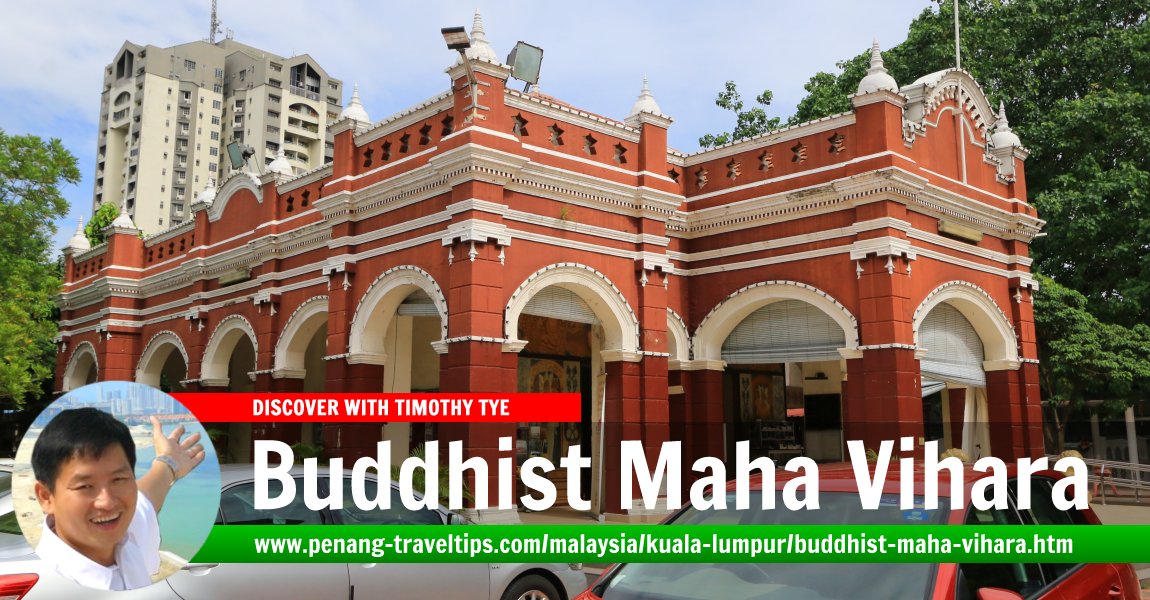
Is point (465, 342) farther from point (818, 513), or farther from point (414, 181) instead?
point (818, 513)

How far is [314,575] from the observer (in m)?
5.44

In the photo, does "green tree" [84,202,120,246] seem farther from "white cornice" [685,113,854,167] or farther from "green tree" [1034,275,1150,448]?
"green tree" [1034,275,1150,448]

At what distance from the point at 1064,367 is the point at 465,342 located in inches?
526

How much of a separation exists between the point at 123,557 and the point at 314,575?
217 centimetres

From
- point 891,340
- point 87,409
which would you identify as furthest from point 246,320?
point 87,409

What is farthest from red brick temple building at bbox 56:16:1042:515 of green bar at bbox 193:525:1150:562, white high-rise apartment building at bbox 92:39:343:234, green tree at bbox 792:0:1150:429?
white high-rise apartment building at bbox 92:39:343:234

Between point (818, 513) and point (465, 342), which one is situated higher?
point (465, 342)

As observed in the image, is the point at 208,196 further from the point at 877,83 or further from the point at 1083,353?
the point at 1083,353

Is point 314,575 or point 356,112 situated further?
point 356,112

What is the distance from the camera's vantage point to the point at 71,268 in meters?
25.1

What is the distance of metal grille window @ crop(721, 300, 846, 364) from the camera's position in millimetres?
14664

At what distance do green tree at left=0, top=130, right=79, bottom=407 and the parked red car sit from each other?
16551mm

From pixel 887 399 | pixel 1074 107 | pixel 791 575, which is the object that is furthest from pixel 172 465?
pixel 1074 107

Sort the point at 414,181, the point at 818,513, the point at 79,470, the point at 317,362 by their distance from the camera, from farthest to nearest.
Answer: the point at 317,362 < the point at 414,181 < the point at 818,513 < the point at 79,470
